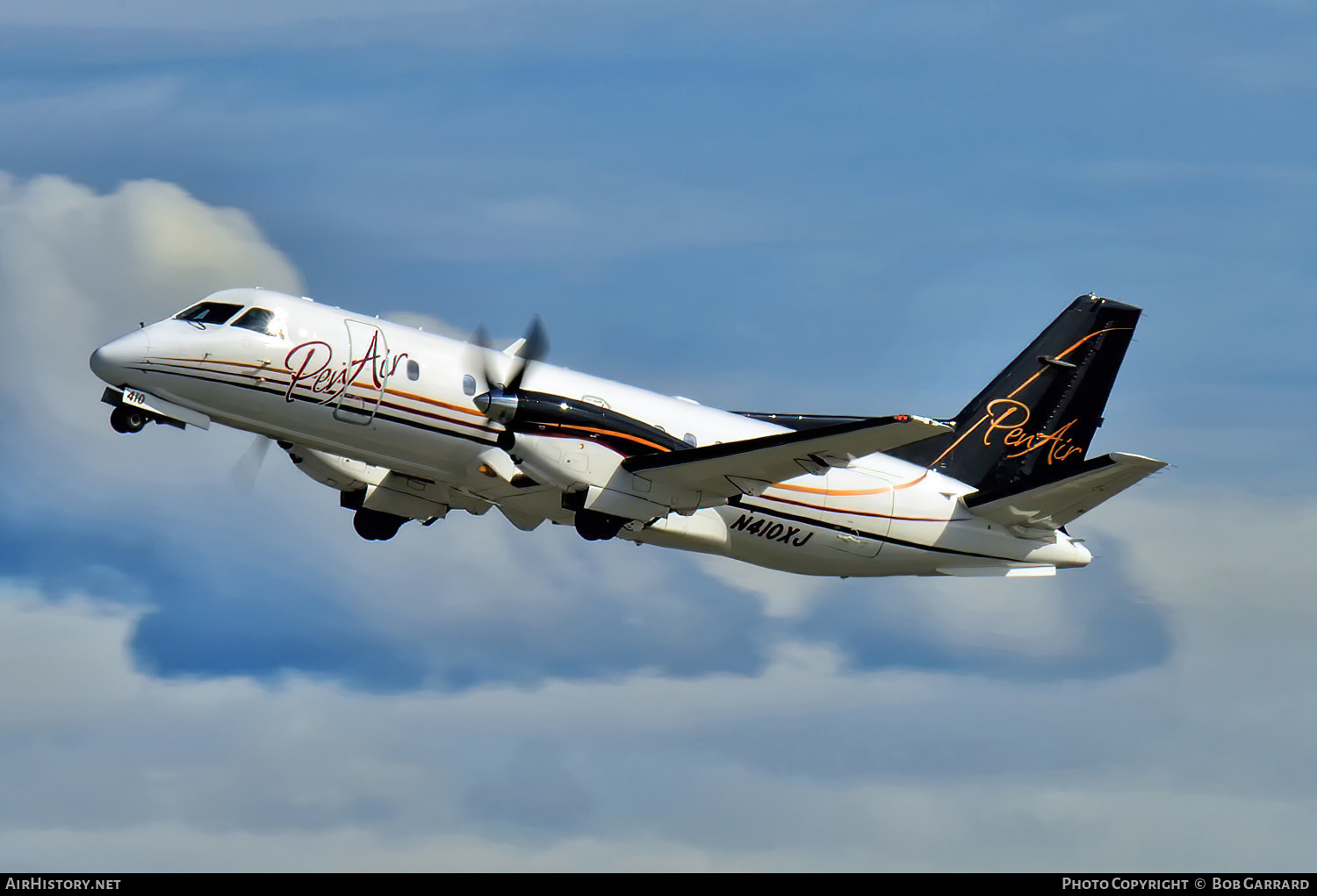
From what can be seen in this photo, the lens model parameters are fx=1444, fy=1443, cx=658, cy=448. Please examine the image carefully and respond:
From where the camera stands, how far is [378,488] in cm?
2680

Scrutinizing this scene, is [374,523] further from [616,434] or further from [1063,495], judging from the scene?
[1063,495]

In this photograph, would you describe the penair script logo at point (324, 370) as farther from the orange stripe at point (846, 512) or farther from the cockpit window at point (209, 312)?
the orange stripe at point (846, 512)

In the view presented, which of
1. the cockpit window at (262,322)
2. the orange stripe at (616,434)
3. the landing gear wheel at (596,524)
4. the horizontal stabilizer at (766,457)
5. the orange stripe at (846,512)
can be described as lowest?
the landing gear wheel at (596,524)

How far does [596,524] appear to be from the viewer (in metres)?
24.0

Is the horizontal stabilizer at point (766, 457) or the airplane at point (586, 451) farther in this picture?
the airplane at point (586, 451)

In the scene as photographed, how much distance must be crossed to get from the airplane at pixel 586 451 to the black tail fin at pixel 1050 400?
8 cm

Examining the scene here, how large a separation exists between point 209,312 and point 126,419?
2.10m

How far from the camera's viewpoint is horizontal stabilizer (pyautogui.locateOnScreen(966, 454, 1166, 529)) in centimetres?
2422

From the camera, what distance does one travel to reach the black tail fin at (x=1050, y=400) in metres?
28.9

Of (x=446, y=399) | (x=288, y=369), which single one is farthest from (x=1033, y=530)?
(x=288, y=369)

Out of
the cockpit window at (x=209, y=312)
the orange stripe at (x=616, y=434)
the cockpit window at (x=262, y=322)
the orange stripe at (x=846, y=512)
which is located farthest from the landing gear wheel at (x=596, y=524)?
the cockpit window at (x=209, y=312)

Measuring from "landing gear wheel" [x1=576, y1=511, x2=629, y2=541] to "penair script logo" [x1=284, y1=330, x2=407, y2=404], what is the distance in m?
3.98
